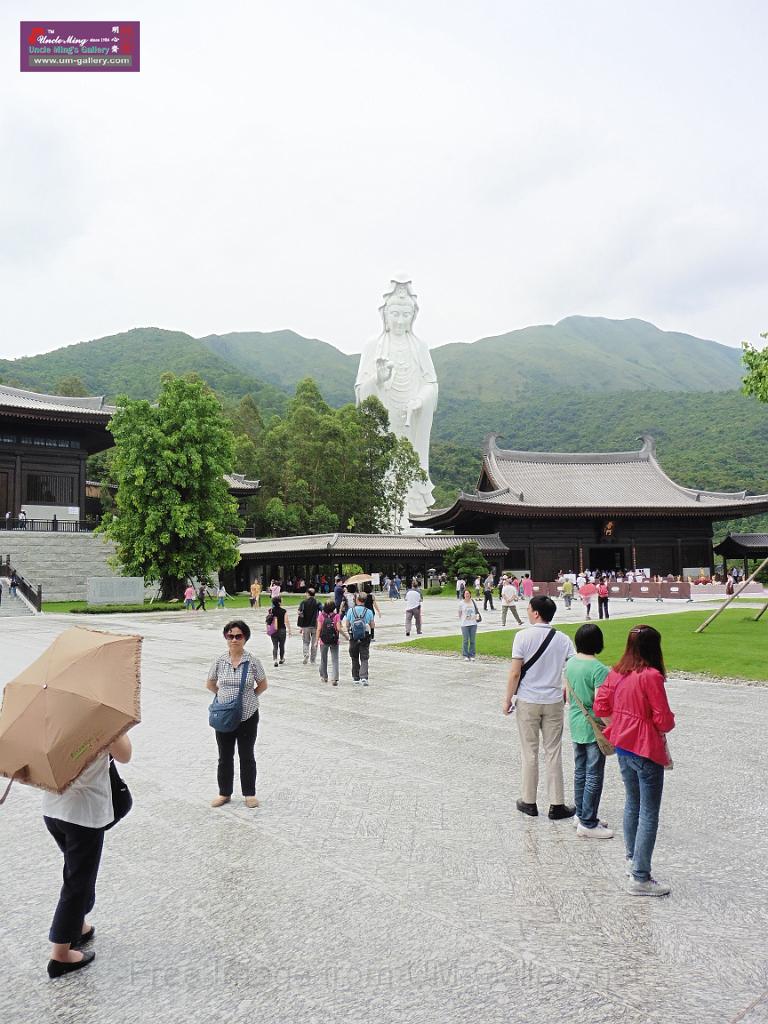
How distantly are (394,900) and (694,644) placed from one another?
534 inches

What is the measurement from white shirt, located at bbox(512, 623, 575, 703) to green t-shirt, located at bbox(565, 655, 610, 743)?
0.30m

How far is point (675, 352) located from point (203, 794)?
20339 cm

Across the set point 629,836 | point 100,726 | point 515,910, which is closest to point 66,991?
point 100,726

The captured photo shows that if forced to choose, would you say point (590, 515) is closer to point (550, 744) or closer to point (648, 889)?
point (550, 744)

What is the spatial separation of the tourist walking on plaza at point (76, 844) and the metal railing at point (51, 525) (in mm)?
37458

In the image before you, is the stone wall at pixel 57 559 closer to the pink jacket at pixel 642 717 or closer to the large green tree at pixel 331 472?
the large green tree at pixel 331 472

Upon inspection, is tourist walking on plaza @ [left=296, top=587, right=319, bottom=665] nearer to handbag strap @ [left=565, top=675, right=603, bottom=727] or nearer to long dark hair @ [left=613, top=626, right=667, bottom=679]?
handbag strap @ [left=565, top=675, right=603, bottom=727]

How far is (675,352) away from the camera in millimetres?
193250

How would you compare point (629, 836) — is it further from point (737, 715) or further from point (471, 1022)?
point (737, 715)

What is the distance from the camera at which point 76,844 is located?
375 cm

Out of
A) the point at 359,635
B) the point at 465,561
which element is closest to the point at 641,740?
the point at 359,635

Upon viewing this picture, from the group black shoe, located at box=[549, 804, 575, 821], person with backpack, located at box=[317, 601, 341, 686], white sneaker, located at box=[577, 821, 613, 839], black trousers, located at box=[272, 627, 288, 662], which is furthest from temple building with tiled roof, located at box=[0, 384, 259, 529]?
white sneaker, located at box=[577, 821, 613, 839]

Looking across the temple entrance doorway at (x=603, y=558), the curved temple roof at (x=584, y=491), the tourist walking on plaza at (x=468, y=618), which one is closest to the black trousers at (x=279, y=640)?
the tourist walking on plaza at (x=468, y=618)

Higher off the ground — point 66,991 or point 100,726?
point 100,726
